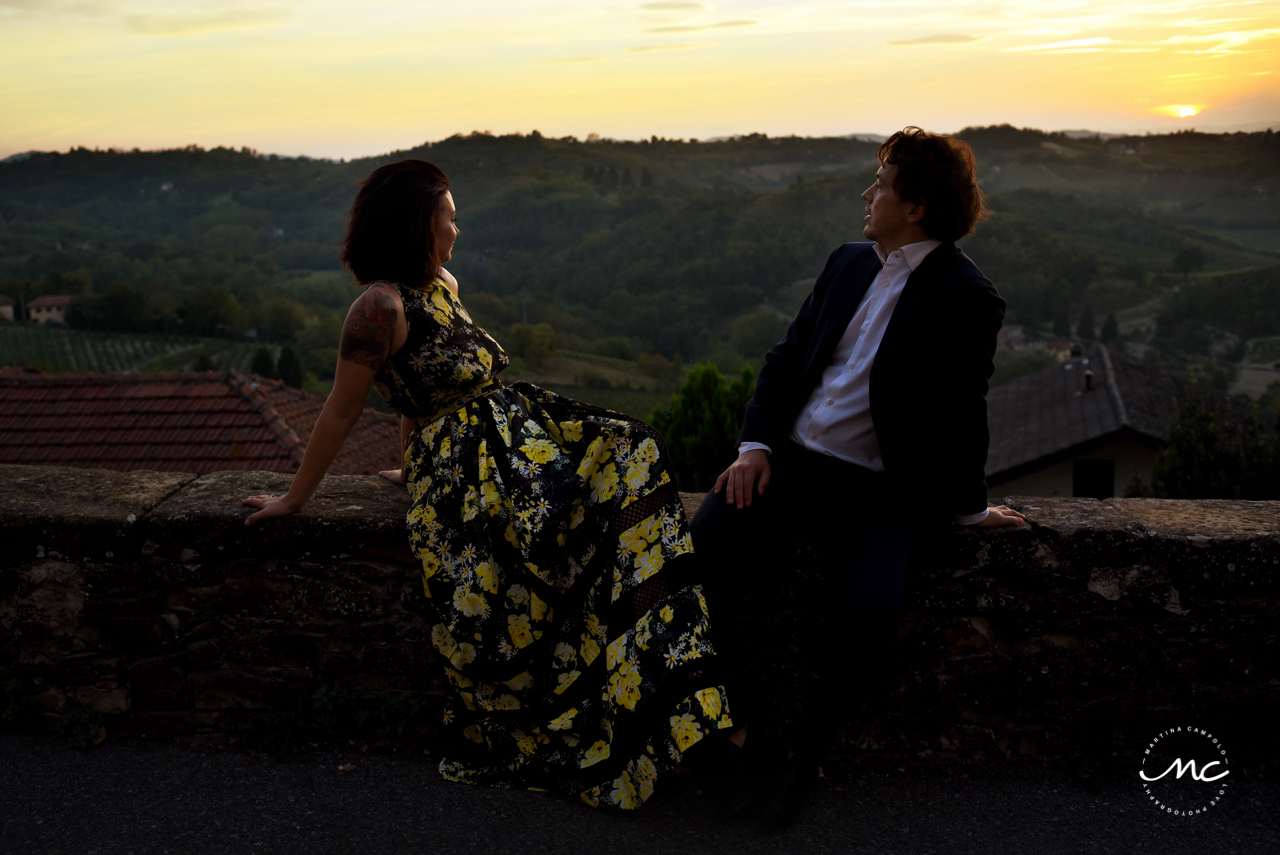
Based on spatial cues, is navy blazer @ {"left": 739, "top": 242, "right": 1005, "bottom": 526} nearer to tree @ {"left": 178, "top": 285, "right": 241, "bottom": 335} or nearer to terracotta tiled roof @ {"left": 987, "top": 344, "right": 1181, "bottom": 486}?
terracotta tiled roof @ {"left": 987, "top": 344, "right": 1181, "bottom": 486}

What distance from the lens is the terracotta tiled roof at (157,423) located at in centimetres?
1245

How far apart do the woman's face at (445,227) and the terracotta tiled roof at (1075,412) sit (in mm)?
15634

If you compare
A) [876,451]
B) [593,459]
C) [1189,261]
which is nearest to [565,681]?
[593,459]

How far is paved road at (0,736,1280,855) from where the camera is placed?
1.92m

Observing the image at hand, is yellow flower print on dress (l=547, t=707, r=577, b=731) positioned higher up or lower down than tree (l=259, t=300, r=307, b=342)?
higher up

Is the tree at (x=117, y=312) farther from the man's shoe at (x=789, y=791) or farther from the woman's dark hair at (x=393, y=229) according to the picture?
the man's shoe at (x=789, y=791)

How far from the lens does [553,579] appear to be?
7.06ft

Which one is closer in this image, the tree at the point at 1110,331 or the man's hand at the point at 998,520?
the man's hand at the point at 998,520

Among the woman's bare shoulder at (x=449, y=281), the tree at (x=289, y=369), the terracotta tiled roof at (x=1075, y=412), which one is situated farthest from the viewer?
the tree at (x=289, y=369)

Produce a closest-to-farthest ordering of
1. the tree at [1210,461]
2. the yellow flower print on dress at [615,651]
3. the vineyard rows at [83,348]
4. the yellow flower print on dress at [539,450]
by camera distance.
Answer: the yellow flower print on dress at [615,651] → the yellow flower print on dress at [539,450] → the tree at [1210,461] → the vineyard rows at [83,348]

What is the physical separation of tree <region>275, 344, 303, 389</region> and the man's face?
40.8 meters

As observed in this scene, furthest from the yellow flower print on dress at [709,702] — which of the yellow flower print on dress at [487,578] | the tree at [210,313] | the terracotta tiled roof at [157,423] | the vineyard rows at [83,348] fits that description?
the tree at [210,313]

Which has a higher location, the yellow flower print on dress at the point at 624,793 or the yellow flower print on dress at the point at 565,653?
the yellow flower print on dress at the point at 565,653

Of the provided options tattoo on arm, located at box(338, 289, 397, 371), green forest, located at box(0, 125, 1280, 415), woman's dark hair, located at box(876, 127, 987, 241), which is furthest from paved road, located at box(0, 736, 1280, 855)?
green forest, located at box(0, 125, 1280, 415)
